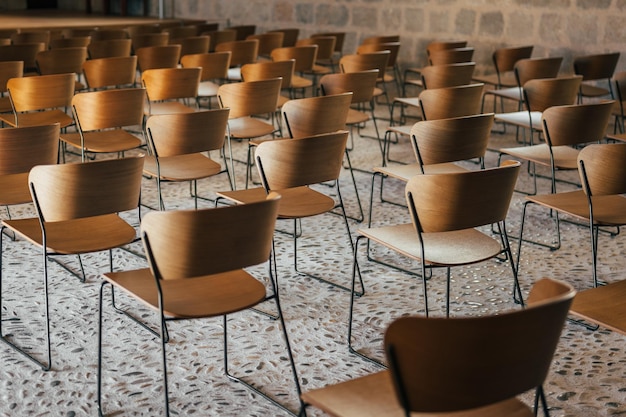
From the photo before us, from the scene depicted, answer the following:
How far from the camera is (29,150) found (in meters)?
4.65

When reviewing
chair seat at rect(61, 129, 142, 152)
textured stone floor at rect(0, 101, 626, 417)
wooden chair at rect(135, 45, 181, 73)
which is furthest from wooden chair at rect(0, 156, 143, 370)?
wooden chair at rect(135, 45, 181, 73)

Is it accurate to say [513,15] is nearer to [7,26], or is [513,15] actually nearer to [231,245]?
[7,26]

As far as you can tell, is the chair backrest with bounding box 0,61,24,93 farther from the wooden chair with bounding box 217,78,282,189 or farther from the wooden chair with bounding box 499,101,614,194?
the wooden chair with bounding box 499,101,614,194

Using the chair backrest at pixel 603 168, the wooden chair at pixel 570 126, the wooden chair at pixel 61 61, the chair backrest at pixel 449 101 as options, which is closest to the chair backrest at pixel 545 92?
the chair backrest at pixel 449 101

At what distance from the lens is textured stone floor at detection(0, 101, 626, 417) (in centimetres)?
366

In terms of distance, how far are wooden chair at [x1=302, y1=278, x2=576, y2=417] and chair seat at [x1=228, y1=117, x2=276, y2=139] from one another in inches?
164

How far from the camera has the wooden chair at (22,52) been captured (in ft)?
28.0

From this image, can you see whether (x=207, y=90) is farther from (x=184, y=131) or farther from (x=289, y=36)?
(x=289, y=36)

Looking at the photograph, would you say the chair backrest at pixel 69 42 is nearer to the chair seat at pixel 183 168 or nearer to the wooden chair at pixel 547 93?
the chair seat at pixel 183 168

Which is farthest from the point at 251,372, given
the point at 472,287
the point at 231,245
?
the point at 472,287

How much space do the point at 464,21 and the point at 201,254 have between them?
28.1 ft

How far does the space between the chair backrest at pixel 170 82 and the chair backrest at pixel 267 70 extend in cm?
54

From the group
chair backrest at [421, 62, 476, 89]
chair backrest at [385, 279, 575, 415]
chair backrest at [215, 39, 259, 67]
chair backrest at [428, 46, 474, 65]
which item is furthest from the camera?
chair backrest at [215, 39, 259, 67]

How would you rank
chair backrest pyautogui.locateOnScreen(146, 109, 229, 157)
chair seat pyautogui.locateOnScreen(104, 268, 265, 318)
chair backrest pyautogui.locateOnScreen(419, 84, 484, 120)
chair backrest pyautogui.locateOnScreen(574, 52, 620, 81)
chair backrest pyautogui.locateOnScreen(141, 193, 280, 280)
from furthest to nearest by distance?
chair backrest pyautogui.locateOnScreen(574, 52, 620, 81), chair backrest pyautogui.locateOnScreen(419, 84, 484, 120), chair backrest pyautogui.locateOnScreen(146, 109, 229, 157), chair seat pyautogui.locateOnScreen(104, 268, 265, 318), chair backrest pyautogui.locateOnScreen(141, 193, 280, 280)
